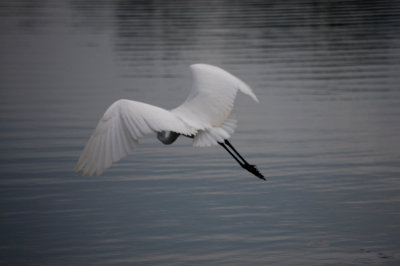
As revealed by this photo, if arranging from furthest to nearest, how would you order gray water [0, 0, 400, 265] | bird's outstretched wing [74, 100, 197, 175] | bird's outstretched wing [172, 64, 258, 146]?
bird's outstretched wing [172, 64, 258, 146]
gray water [0, 0, 400, 265]
bird's outstretched wing [74, 100, 197, 175]

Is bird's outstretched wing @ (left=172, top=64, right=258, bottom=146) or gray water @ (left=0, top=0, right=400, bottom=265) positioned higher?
bird's outstretched wing @ (left=172, top=64, right=258, bottom=146)

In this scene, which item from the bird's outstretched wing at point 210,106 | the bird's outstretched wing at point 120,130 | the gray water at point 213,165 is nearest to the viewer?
the bird's outstretched wing at point 120,130

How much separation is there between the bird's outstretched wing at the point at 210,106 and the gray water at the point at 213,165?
887 mm

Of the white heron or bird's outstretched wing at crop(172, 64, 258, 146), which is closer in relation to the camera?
the white heron

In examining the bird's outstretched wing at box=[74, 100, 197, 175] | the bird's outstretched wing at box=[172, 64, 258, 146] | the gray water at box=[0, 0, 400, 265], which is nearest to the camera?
the bird's outstretched wing at box=[74, 100, 197, 175]

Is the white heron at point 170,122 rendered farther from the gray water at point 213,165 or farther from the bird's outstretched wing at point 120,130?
the gray water at point 213,165

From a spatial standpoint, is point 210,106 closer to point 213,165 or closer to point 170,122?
point 170,122

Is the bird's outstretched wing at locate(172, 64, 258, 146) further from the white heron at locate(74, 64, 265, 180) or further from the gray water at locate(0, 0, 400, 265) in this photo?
the gray water at locate(0, 0, 400, 265)

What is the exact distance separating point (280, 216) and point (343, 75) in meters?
9.80

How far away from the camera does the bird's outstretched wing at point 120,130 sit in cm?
693

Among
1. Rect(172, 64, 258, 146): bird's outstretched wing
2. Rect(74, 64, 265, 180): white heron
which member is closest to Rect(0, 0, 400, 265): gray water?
Rect(74, 64, 265, 180): white heron

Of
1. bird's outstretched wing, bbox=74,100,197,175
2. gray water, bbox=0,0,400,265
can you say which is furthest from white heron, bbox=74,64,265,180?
gray water, bbox=0,0,400,265

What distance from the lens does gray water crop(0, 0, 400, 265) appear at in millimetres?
7484

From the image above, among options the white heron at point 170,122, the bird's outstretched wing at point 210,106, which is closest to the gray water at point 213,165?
the white heron at point 170,122
